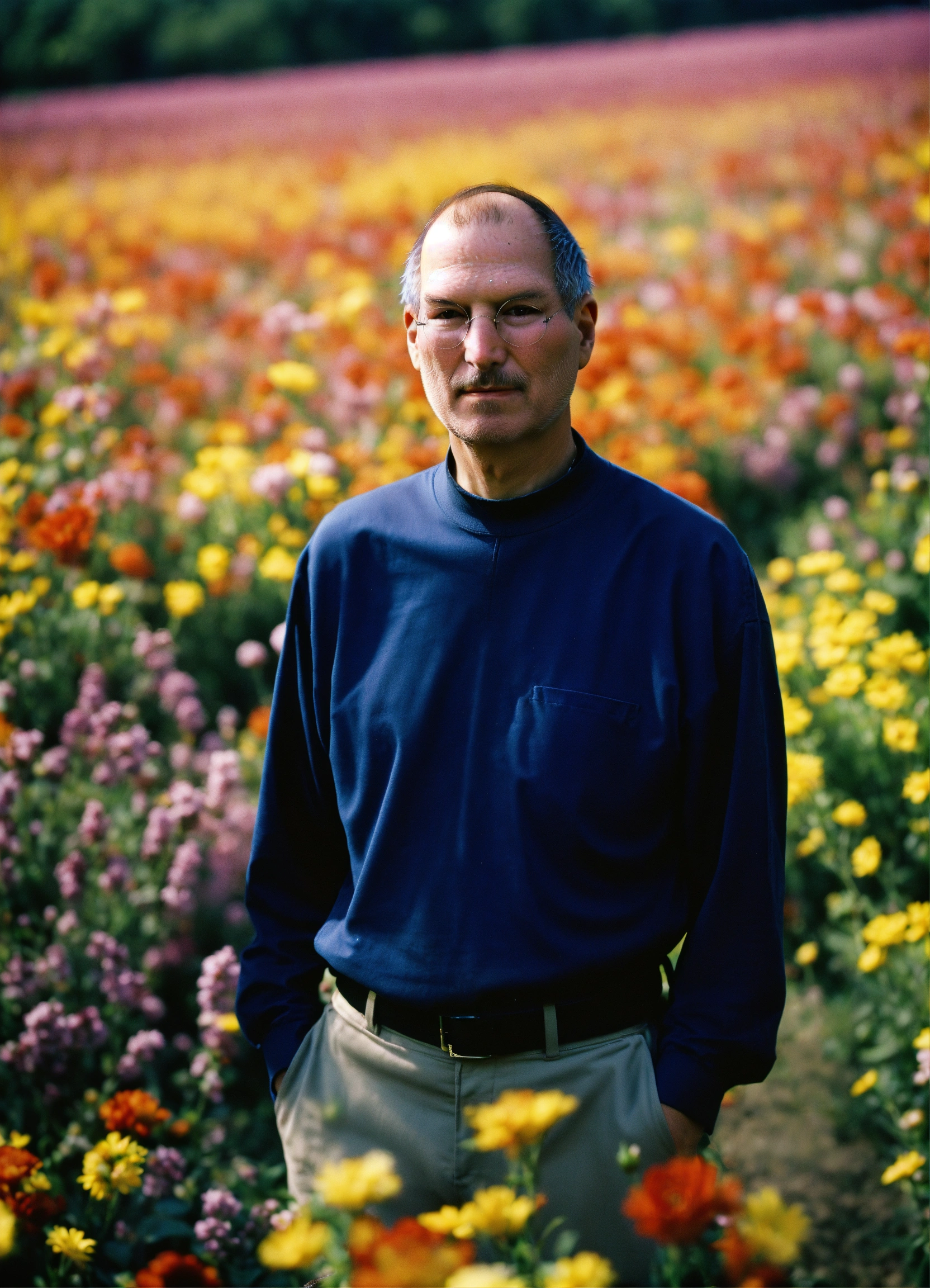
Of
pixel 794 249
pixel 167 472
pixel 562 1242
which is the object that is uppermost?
pixel 794 249

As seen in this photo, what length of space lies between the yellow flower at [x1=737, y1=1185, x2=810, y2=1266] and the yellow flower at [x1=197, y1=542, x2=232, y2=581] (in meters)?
2.70

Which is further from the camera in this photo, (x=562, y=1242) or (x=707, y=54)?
(x=707, y=54)

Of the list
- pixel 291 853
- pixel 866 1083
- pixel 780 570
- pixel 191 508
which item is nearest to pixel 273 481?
pixel 191 508

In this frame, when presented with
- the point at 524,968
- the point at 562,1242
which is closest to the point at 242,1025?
the point at 524,968

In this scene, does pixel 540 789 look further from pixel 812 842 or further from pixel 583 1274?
pixel 812 842

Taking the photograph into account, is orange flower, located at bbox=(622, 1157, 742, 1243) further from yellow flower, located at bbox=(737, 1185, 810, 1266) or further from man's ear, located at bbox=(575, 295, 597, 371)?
man's ear, located at bbox=(575, 295, 597, 371)

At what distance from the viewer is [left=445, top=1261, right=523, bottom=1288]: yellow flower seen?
932mm

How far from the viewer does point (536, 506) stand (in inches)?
64.4

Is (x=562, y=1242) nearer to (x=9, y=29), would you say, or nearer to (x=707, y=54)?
(x=707, y=54)

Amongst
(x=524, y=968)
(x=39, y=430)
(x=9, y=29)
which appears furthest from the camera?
(x=9, y=29)

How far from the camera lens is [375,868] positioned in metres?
1.63

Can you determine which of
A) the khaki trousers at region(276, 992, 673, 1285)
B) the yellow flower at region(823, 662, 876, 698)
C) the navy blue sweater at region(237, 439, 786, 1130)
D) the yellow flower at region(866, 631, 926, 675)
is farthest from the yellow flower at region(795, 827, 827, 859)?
the khaki trousers at region(276, 992, 673, 1285)

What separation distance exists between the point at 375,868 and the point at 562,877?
30cm

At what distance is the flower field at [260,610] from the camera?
2.11 meters
